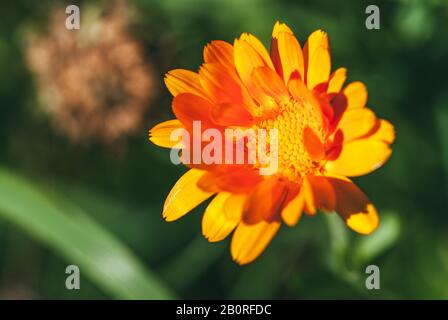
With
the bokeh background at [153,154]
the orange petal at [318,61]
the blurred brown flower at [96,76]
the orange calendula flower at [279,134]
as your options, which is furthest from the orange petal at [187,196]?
the blurred brown flower at [96,76]

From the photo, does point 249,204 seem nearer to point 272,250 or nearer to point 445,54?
point 272,250

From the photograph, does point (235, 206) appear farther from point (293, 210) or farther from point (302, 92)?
point (302, 92)

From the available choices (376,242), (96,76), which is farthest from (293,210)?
(96,76)

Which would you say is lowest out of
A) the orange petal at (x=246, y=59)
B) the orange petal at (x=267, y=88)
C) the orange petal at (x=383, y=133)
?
the orange petal at (x=383, y=133)

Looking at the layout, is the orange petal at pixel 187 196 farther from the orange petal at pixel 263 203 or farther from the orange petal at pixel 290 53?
the orange petal at pixel 290 53

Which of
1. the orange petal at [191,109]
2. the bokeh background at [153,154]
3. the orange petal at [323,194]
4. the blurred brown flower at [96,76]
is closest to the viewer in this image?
the orange petal at [323,194]
